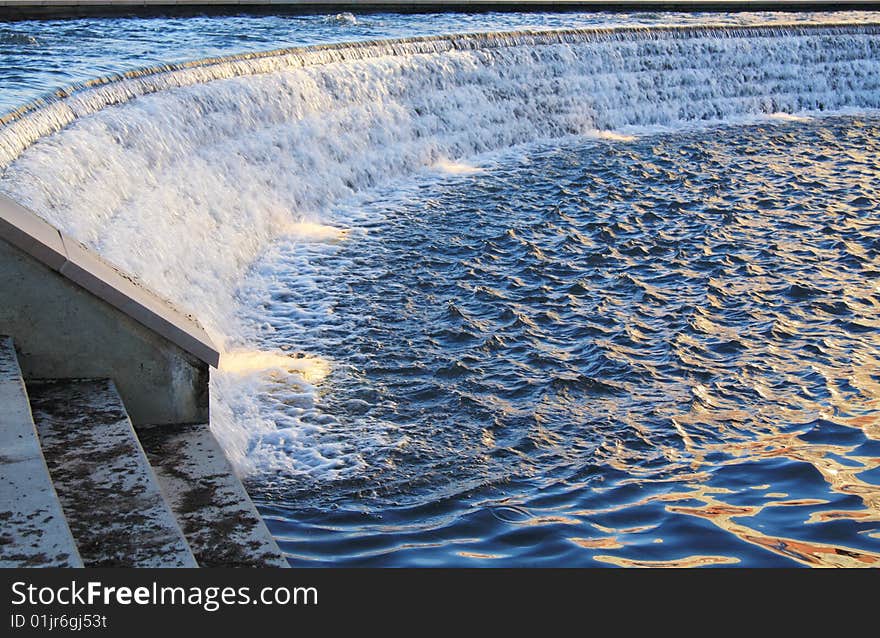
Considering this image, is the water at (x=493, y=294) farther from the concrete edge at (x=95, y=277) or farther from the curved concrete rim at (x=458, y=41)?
the concrete edge at (x=95, y=277)

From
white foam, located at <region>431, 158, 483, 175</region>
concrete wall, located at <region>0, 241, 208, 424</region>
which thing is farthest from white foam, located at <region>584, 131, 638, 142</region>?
concrete wall, located at <region>0, 241, 208, 424</region>

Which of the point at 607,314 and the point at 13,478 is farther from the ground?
the point at 13,478

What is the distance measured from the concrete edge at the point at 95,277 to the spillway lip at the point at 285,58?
11.1 ft

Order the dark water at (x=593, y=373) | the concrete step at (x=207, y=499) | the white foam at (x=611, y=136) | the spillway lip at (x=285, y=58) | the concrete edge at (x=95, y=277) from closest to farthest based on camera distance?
the concrete step at (x=207, y=499), the concrete edge at (x=95, y=277), the dark water at (x=593, y=373), the spillway lip at (x=285, y=58), the white foam at (x=611, y=136)

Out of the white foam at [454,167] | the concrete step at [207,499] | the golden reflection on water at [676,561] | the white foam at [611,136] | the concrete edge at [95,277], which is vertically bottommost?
the white foam at [454,167]

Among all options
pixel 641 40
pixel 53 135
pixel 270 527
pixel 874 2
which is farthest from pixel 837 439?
pixel 874 2

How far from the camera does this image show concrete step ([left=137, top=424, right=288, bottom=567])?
5.71m

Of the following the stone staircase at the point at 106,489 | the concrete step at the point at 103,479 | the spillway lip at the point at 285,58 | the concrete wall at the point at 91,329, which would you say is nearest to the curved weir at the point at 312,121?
the spillway lip at the point at 285,58

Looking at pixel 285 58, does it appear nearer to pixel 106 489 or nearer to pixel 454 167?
pixel 454 167

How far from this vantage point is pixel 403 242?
44.0ft

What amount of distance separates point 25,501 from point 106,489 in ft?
2.10

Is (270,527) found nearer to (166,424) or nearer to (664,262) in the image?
(166,424)

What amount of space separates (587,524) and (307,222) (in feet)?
28.4

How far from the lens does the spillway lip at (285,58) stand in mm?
11492
